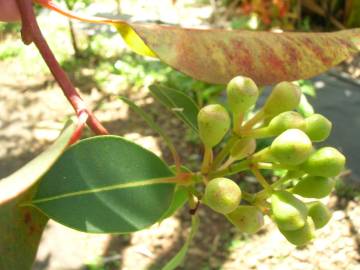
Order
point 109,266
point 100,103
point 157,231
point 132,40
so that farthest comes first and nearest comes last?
point 100,103, point 157,231, point 109,266, point 132,40

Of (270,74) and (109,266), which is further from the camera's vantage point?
(109,266)

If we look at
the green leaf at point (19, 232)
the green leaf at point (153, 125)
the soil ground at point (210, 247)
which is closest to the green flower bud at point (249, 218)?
the green leaf at point (153, 125)

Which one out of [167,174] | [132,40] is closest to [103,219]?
[167,174]

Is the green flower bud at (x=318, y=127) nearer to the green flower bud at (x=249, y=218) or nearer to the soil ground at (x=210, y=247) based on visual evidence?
the green flower bud at (x=249, y=218)

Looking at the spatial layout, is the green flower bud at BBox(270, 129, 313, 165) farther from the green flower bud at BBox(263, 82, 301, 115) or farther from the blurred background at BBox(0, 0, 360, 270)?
the blurred background at BBox(0, 0, 360, 270)

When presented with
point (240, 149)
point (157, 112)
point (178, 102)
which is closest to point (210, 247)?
point (157, 112)

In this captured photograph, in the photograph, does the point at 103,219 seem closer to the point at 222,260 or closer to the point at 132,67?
the point at 222,260

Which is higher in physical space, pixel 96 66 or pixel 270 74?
pixel 270 74
